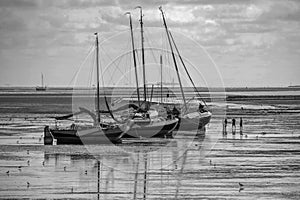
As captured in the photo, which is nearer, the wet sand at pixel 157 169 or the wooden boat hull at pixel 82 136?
the wet sand at pixel 157 169

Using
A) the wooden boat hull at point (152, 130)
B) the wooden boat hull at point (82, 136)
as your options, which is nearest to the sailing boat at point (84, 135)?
the wooden boat hull at point (82, 136)

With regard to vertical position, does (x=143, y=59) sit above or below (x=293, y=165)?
above

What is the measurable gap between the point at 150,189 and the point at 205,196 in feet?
11.6

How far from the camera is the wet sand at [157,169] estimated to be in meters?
37.0

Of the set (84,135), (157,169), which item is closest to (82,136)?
(84,135)

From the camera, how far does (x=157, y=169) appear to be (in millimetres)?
45531

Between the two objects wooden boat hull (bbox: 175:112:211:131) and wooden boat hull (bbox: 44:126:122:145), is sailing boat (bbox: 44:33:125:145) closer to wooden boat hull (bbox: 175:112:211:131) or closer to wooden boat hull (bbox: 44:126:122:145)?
wooden boat hull (bbox: 44:126:122:145)

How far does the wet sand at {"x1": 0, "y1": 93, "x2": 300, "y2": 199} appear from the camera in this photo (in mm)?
37000

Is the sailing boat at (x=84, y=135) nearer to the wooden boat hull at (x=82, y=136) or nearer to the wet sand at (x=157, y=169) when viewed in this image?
the wooden boat hull at (x=82, y=136)

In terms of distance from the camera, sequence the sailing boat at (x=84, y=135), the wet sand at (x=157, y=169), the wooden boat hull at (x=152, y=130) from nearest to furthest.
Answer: the wet sand at (x=157, y=169) < the sailing boat at (x=84, y=135) < the wooden boat hull at (x=152, y=130)

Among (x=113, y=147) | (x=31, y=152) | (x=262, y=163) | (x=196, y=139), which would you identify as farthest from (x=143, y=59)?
(x=262, y=163)

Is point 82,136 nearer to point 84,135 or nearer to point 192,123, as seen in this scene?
point 84,135

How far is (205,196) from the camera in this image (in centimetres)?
3559

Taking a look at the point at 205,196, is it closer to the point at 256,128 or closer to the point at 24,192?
the point at 24,192
